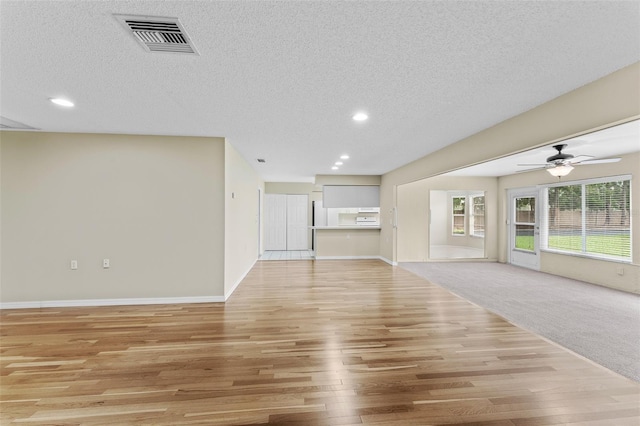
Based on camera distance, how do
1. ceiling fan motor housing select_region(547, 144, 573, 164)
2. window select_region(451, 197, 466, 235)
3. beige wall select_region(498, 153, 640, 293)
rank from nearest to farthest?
ceiling fan motor housing select_region(547, 144, 573, 164) → beige wall select_region(498, 153, 640, 293) → window select_region(451, 197, 466, 235)

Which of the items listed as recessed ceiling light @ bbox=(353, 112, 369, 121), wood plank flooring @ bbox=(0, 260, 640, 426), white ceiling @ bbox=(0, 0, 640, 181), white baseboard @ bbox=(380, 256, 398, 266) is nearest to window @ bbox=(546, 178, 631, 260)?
white baseboard @ bbox=(380, 256, 398, 266)

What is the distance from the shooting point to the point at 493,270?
21.3 ft

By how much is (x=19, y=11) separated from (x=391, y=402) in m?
3.25

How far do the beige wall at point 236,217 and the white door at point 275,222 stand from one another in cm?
314

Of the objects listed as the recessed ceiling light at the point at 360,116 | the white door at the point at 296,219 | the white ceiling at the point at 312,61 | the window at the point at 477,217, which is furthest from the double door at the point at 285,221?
the recessed ceiling light at the point at 360,116

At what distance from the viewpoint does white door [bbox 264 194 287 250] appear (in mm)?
9830

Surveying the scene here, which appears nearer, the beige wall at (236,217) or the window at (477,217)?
the beige wall at (236,217)

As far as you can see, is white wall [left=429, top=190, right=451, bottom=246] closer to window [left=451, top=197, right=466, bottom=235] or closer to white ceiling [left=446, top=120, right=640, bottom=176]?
window [left=451, top=197, right=466, bottom=235]

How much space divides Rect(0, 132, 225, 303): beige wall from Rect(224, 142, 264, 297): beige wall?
15 cm

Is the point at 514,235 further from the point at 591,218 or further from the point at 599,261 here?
the point at 599,261

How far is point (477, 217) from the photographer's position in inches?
388

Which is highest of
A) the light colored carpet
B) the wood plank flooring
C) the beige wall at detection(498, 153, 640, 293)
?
the beige wall at detection(498, 153, 640, 293)

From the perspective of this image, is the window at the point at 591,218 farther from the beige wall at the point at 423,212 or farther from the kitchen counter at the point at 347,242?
the kitchen counter at the point at 347,242

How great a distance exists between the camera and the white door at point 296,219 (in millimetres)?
9969
